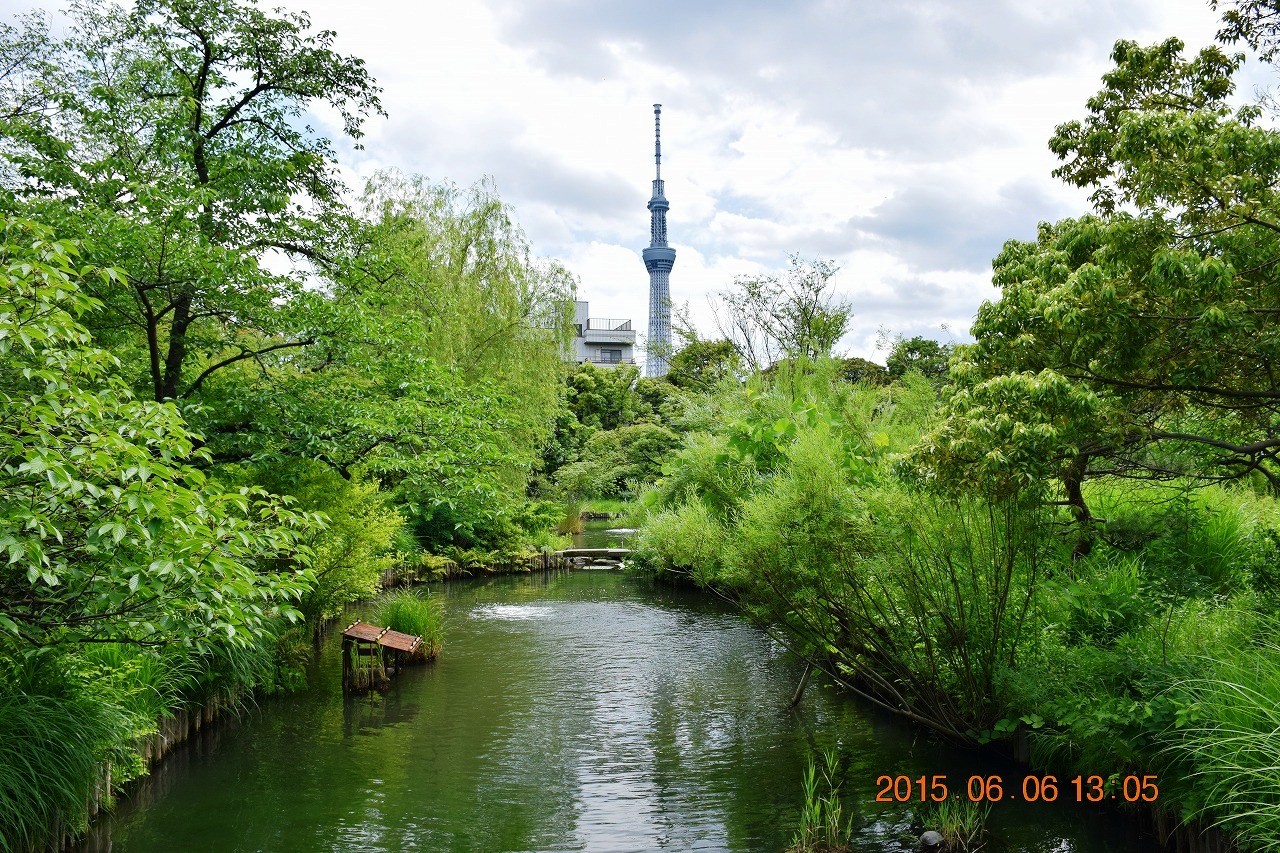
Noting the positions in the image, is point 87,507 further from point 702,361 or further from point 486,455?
point 702,361

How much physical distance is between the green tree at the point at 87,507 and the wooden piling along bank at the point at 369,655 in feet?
17.1

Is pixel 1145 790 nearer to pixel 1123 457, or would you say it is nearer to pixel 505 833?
pixel 1123 457

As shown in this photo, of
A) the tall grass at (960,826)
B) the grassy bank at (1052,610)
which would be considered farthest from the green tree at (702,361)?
the tall grass at (960,826)

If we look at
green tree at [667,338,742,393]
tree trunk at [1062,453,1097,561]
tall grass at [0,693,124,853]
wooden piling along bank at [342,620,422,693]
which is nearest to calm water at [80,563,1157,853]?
wooden piling along bank at [342,620,422,693]

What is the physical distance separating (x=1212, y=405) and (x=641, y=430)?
2880 centimetres

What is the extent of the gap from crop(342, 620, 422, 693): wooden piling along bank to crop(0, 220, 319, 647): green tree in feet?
17.1

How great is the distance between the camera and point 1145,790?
227 inches

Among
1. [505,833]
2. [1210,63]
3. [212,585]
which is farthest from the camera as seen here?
Result: [1210,63]

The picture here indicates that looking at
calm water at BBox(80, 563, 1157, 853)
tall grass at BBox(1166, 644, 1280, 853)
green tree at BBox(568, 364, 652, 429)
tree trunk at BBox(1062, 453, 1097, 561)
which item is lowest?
calm water at BBox(80, 563, 1157, 853)

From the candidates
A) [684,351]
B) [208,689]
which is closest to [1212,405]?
[208,689]

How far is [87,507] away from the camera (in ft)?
14.7

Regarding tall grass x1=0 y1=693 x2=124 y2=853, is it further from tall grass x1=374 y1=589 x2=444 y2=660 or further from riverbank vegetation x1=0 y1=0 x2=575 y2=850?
tall grass x1=374 y1=589 x2=444 y2=660

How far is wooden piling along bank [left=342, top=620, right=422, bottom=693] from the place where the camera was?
1028 centimetres

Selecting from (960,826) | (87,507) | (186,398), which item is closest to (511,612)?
(186,398)
